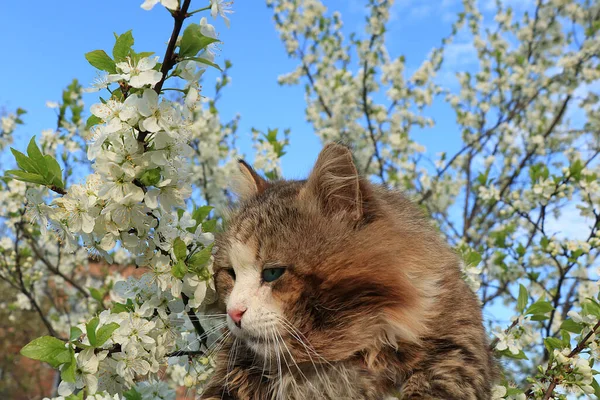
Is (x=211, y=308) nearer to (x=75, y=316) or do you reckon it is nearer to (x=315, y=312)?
(x=315, y=312)

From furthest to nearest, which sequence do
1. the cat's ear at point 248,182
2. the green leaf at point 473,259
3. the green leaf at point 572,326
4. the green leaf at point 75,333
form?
the green leaf at point 473,259 → the cat's ear at point 248,182 → the green leaf at point 572,326 → the green leaf at point 75,333

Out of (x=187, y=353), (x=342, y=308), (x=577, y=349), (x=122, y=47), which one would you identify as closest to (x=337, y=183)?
(x=342, y=308)

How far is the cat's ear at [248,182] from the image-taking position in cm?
241

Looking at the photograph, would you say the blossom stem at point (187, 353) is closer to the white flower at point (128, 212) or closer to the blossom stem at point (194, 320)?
the blossom stem at point (194, 320)

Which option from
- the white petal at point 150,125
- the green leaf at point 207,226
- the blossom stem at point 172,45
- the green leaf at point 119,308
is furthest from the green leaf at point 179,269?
the blossom stem at point 172,45

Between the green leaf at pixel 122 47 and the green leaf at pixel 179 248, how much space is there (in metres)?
0.65

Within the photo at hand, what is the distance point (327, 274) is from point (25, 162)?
112 centimetres

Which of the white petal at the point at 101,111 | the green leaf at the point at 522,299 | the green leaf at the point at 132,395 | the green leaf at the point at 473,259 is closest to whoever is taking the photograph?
the white petal at the point at 101,111

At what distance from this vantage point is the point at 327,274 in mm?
1691

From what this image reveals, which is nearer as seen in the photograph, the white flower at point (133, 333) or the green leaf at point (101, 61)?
the green leaf at point (101, 61)

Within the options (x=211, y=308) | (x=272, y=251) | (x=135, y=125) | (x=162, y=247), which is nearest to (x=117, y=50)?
(x=135, y=125)

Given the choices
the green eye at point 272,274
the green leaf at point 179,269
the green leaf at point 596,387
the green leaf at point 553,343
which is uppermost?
the green leaf at point 553,343

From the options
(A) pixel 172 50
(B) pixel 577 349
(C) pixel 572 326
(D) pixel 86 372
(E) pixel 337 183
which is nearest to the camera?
(A) pixel 172 50

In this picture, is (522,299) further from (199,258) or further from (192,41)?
(192,41)
